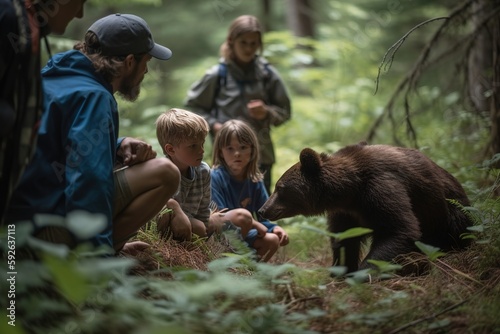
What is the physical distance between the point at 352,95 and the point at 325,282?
10110 millimetres

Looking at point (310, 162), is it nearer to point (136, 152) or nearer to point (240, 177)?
point (240, 177)

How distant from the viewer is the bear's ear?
543cm

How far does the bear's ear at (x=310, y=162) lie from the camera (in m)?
5.43

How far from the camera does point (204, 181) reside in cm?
530

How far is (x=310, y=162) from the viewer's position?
548cm

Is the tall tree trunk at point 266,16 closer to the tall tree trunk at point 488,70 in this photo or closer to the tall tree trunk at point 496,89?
the tall tree trunk at point 488,70

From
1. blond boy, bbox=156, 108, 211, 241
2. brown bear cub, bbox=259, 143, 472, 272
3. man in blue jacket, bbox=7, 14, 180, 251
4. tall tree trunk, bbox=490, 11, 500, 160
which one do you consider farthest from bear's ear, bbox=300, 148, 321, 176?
tall tree trunk, bbox=490, 11, 500, 160

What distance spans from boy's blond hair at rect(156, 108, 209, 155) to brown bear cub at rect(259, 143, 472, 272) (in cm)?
101

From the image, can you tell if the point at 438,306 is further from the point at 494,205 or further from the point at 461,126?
the point at 461,126

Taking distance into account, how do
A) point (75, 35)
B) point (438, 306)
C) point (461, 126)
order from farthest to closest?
point (75, 35) < point (461, 126) < point (438, 306)

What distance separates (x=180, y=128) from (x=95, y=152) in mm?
1516

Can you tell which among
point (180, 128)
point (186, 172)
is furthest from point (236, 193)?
point (180, 128)

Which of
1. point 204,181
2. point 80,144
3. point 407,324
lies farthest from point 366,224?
point 80,144

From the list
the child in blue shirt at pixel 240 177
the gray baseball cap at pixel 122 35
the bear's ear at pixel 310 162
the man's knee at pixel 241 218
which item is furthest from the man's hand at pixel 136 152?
the bear's ear at pixel 310 162
